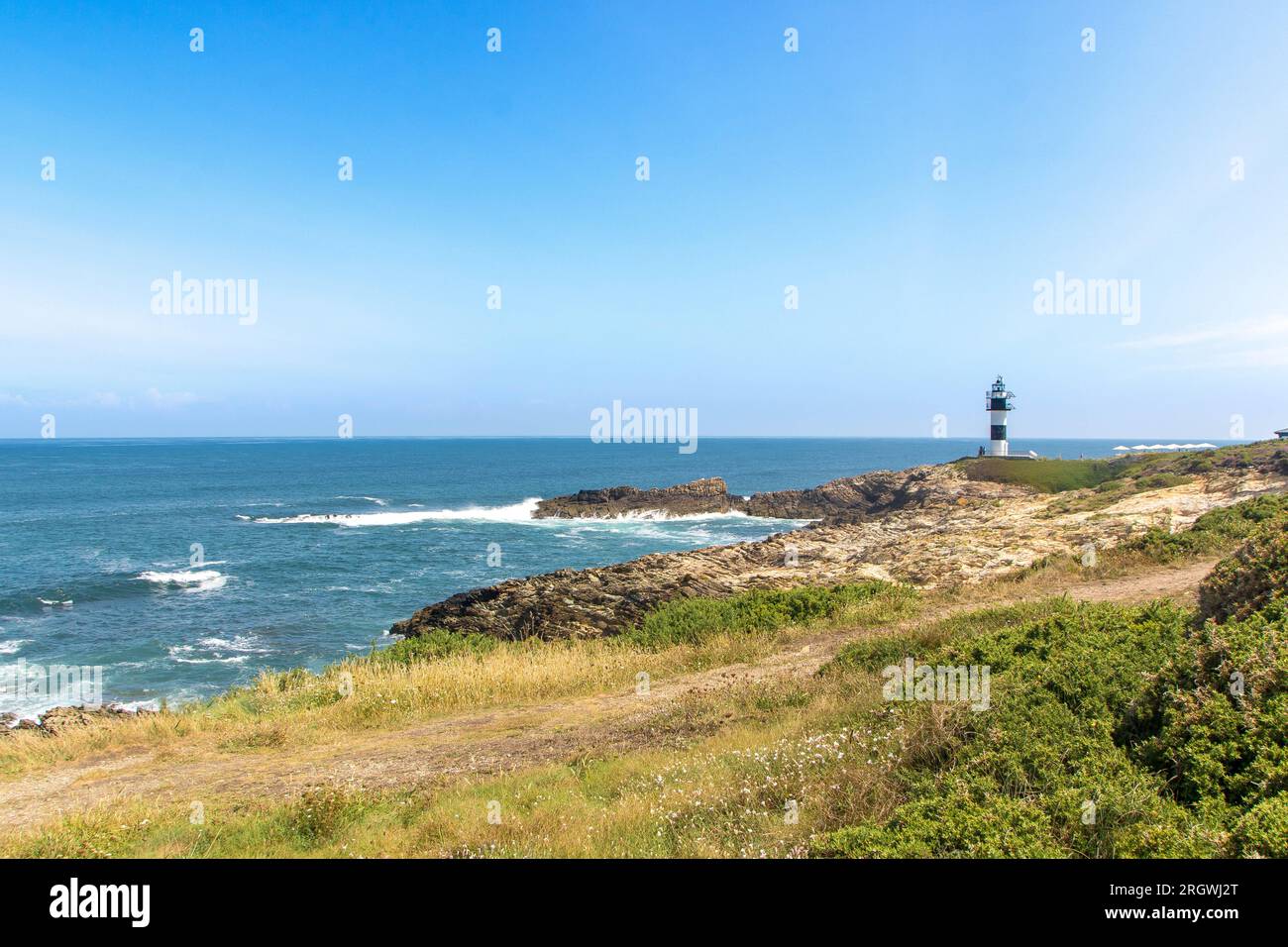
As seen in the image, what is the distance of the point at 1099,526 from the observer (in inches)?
1027

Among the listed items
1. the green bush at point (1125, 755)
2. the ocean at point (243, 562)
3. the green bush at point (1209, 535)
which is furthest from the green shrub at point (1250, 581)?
the ocean at point (243, 562)

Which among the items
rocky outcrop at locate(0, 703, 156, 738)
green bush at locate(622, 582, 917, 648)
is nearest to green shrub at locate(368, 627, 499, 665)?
green bush at locate(622, 582, 917, 648)

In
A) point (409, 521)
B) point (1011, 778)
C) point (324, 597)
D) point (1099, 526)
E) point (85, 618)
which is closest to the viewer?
point (1011, 778)

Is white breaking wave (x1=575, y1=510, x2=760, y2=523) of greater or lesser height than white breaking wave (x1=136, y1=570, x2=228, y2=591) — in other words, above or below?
above

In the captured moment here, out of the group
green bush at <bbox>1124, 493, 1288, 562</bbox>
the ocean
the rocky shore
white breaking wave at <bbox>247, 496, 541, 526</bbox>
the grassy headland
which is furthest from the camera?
white breaking wave at <bbox>247, 496, 541, 526</bbox>

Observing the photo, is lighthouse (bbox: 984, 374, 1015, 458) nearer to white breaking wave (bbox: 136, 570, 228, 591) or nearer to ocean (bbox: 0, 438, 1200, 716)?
ocean (bbox: 0, 438, 1200, 716)

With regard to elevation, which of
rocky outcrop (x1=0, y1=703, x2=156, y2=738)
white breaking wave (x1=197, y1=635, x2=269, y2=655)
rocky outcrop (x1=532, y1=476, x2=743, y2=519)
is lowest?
white breaking wave (x1=197, y1=635, x2=269, y2=655)

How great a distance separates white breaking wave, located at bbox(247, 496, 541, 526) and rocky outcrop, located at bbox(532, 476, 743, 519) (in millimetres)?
2624

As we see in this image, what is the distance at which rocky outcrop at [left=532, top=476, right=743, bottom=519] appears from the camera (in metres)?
67.0

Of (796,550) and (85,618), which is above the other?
(796,550)

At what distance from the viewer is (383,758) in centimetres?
1038

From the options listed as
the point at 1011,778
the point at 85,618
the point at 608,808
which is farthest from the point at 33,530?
the point at 1011,778
